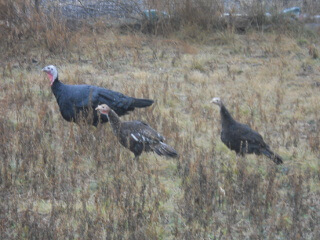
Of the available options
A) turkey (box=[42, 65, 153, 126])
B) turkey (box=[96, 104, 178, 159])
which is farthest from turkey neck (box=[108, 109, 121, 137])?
turkey (box=[42, 65, 153, 126])

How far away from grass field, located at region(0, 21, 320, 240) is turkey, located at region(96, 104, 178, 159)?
151 millimetres

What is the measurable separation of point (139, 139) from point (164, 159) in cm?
38

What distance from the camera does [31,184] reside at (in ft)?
19.8

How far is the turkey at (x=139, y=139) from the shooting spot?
680cm

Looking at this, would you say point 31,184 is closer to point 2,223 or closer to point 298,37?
point 2,223

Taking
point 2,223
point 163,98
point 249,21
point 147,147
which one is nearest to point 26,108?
point 163,98

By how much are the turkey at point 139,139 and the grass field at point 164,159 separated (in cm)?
15

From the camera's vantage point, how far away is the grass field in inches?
208

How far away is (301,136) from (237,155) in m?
1.43

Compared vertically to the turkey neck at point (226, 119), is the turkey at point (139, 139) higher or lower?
lower

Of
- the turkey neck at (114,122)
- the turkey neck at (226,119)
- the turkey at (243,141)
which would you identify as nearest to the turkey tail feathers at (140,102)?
the turkey neck at (114,122)

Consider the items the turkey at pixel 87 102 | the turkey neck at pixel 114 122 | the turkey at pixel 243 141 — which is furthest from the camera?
the turkey at pixel 87 102

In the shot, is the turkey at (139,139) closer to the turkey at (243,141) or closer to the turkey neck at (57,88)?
the turkey at (243,141)

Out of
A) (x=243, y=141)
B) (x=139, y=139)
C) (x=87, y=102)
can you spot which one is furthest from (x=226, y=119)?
(x=87, y=102)
